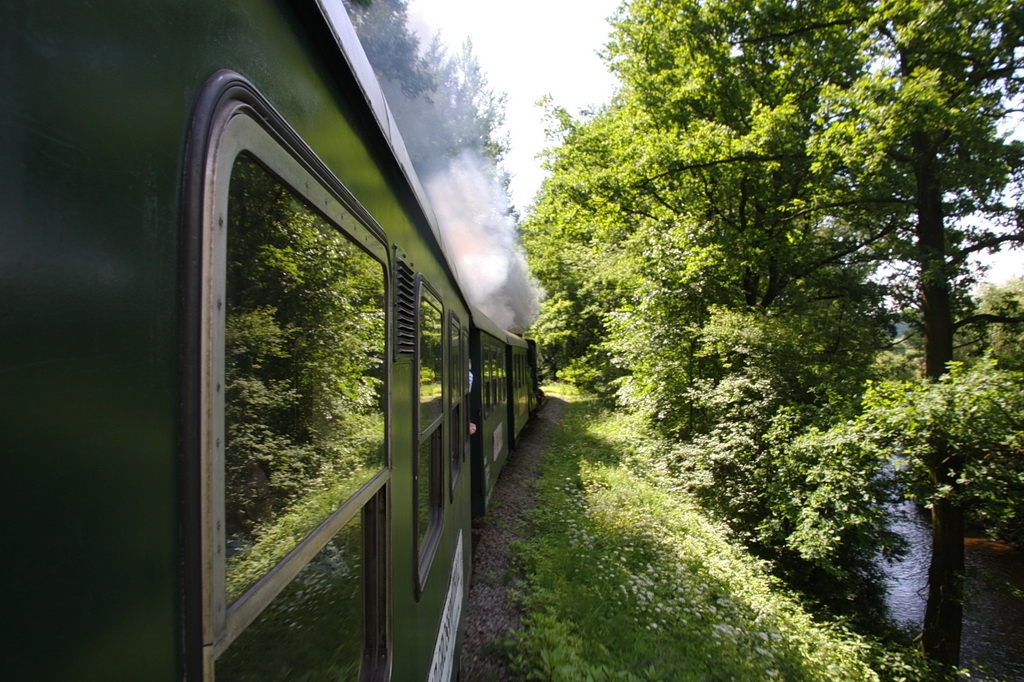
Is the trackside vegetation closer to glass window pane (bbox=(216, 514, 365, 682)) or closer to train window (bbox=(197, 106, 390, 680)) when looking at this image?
glass window pane (bbox=(216, 514, 365, 682))

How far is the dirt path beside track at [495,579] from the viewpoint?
4688 mm

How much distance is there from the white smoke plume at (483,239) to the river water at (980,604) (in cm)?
943

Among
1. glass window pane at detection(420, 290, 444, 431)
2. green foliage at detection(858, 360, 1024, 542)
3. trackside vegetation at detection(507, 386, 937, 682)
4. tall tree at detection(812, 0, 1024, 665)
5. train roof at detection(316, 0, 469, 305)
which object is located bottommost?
trackside vegetation at detection(507, 386, 937, 682)

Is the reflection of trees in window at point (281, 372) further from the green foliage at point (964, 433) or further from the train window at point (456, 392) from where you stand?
the green foliage at point (964, 433)

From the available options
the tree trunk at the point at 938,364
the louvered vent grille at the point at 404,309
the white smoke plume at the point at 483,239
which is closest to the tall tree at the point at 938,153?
the tree trunk at the point at 938,364

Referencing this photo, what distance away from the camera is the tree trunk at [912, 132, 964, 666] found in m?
7.61

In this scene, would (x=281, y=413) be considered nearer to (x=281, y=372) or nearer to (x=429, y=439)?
(x=281, y=372)

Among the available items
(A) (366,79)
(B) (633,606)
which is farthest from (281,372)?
(B) (633,606)

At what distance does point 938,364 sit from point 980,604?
6.90m

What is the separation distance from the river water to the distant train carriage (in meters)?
8.86

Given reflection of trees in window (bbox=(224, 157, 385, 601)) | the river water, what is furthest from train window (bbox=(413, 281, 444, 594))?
the river water

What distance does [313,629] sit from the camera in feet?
3.61

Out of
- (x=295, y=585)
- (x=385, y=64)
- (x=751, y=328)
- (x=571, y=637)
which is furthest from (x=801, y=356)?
(x=295, y=585)

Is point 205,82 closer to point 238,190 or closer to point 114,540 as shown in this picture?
A: point 238,190
